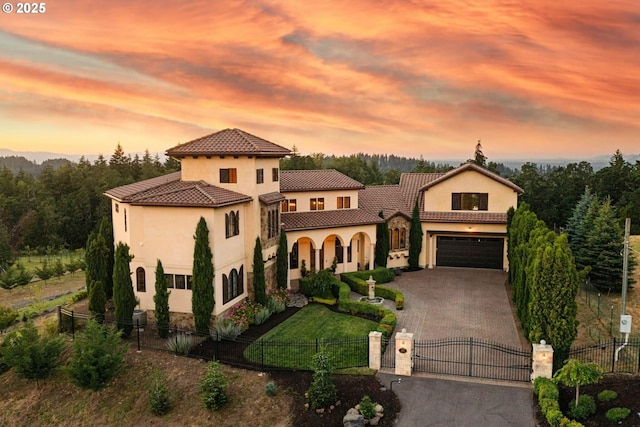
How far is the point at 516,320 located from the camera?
2414 cm

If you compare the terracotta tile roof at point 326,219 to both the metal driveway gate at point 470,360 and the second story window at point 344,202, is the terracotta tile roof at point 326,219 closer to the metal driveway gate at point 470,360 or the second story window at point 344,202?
the second story window at point 344,202

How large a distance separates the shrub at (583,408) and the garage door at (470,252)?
70.9 feet

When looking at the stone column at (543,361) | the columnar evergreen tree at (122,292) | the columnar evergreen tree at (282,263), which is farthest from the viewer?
the columnar evergreen tree at (282,263)

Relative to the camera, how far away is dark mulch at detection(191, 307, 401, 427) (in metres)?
15.0

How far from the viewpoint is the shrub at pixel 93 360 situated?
1677 cm

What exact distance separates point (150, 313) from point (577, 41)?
2679 centimetres

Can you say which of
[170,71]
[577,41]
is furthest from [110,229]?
[577,41]

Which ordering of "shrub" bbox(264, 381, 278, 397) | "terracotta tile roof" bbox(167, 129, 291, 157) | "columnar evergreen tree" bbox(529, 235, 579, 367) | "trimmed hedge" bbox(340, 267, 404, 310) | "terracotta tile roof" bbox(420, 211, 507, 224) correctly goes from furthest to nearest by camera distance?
"terracotta tile roof" bbox(420, 211, 507, 224) < "trimmed hedge" bbox(340, 267, 404, 310) < "terracotta tile roof" bbox(167, 129, 291, 157) < "columnar evergreen tree" bbox(529, 235, 579, 367) < "shrub" bbox(264, 381, 278, 397)

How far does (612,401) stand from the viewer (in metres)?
15.0

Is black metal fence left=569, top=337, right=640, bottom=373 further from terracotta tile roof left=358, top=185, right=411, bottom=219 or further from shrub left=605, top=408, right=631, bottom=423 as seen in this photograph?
terracotta tile roof left=358, top=185, right=411, bottom=219

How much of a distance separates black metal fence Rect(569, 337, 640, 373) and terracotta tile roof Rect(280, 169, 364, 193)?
61.2 feet

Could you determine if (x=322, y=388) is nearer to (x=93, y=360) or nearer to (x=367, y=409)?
(x=367, y=409)

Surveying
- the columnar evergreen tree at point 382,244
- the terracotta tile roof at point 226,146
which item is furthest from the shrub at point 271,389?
the columnar evergreen tree at point 382,244

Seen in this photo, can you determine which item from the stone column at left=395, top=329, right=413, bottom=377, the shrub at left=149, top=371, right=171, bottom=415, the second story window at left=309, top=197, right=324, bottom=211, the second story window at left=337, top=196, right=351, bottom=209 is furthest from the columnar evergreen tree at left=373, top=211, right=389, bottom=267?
the shrub at left=149, top=371, right=171, bottom=415
